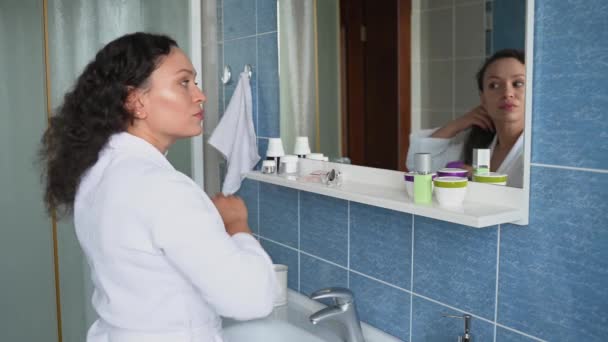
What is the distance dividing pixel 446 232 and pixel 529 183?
246 mm

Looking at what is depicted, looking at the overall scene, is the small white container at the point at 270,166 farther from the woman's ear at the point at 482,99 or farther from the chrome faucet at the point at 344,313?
the woman's ear at the point at 482,99

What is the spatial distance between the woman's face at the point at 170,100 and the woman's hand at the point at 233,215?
0.18 meters

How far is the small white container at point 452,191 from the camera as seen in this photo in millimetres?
1237

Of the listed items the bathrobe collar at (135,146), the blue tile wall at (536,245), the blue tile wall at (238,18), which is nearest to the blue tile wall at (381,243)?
the blue tile wall at (536,245)

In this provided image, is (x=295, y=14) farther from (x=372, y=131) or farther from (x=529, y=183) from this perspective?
(x=529, y=183)

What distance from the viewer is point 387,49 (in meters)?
1.47

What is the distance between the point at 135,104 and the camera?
1.23m

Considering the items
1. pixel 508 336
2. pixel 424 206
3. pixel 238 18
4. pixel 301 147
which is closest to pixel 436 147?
pixel 424 206

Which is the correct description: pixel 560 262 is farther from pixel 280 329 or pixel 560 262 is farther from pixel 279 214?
pixel 279 214

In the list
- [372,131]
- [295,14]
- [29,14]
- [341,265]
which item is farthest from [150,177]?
[29,14]

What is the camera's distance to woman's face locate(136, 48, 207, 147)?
124 centimetres

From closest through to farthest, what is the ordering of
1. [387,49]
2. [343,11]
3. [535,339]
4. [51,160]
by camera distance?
1. [535,339]
2. [51,160]
3. [387,49]
4. [343,11]

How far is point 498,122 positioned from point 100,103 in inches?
32.1

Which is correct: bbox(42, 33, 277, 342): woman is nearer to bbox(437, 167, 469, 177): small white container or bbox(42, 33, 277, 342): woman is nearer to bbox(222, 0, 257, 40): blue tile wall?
bbox(437, 167, 469, 177): small white container
